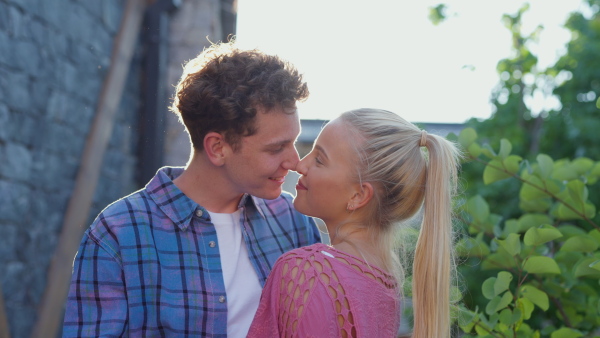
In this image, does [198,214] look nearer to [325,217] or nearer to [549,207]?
[325,217]

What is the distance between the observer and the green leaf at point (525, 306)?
1883 millimetres

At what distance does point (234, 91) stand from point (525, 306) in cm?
101

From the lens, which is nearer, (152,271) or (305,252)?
(305,252)

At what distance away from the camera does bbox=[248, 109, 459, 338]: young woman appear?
1.60m

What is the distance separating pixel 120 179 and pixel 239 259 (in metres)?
2.68

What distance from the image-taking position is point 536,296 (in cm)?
189

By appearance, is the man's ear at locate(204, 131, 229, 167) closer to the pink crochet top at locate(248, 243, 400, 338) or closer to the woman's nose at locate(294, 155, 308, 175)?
the woman's nose at locate(294, 155, 308, 175)

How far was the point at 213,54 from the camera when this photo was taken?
2.16m

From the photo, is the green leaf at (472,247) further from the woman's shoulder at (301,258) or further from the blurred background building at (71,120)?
the blurred background building at (71,120)

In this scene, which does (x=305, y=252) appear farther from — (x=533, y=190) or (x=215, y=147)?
(x=533, y=190)

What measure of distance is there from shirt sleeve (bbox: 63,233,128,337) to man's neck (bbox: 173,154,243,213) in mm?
368

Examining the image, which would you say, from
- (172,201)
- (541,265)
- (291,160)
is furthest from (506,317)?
(172,201)

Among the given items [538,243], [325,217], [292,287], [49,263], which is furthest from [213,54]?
[49,263]

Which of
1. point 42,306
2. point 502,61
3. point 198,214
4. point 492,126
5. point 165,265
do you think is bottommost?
point 42,306
